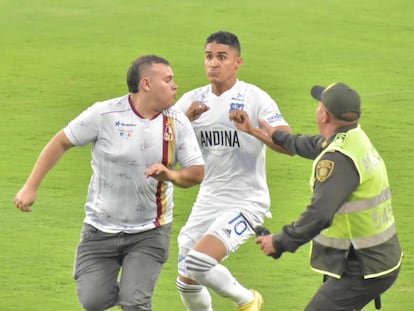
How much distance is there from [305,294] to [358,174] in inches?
172

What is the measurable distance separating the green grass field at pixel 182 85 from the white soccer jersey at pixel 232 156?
1553 millimetres

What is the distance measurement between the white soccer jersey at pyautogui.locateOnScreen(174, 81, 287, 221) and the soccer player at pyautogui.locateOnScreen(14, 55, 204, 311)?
1114mm

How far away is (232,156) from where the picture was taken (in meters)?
11.4

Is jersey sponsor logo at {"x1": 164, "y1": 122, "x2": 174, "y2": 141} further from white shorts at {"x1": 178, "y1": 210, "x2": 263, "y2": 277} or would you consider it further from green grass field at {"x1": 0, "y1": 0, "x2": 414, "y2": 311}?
green grass field at {"x1": 0, "y1": 0, "x2": 414, "y2": 311}

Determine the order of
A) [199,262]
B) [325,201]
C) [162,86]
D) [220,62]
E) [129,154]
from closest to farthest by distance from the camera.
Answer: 1. [325,201]
2. [129,154]
3. [162,86]
4. [199,262]
5. [220,62]

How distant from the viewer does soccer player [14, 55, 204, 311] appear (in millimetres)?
10156

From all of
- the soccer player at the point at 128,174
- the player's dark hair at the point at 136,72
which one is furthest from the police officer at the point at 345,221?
the player's dark hair at the point at 136,72

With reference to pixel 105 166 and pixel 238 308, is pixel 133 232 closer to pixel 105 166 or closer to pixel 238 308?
pixel 105 166

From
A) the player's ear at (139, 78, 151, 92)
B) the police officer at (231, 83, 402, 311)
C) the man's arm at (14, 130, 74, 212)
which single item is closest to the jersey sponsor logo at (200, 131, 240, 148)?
the player's ear at (139, 78, 151, 92)

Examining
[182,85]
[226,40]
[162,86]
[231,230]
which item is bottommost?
[182,85]

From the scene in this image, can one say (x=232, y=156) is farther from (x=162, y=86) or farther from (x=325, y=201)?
(x=325, y=201)

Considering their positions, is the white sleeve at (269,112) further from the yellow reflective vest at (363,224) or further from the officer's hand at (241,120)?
the yellow reflective vest at (363,224)

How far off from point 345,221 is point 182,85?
1439 cm

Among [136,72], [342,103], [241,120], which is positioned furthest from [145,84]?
[342,103]
